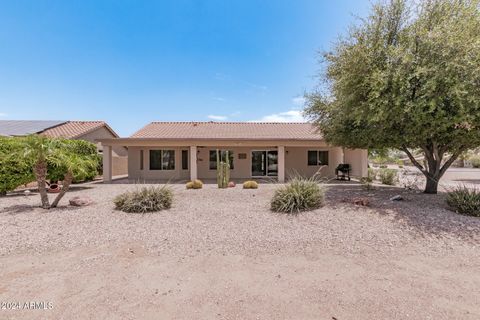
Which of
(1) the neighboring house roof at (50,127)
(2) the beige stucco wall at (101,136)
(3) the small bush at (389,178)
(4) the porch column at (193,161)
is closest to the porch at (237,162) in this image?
(4) the porch column at (193,161)

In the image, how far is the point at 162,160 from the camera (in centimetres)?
1855

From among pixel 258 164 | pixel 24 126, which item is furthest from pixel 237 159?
pixel 24 126

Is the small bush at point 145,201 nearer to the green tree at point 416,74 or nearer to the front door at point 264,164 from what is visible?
the green tree at point 416,74

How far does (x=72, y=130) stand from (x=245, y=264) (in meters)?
23.0

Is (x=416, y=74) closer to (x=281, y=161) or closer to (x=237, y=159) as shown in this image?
(x=281, y=161)

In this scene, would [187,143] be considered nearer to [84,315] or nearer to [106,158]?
[106,158]

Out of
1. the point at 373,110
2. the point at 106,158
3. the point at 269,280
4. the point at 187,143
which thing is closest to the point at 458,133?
the point at 373,110

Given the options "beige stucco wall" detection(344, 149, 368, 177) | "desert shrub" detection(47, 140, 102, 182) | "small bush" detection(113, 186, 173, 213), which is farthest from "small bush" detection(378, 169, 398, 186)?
"desert shrub" detection(47, 140, 102, 182)

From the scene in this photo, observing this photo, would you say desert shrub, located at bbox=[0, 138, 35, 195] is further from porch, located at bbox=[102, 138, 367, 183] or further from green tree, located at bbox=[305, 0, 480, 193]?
green tree, located at bbox=[305, 0, 480, 193]

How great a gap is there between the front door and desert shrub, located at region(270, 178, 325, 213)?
426 inches

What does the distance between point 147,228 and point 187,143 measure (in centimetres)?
987

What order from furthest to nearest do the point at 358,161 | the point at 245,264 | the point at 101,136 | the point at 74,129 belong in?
the point at 101,136 < the point at 74,129 < the point at 358,161 < the point at 245,264

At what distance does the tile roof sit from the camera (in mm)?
18969

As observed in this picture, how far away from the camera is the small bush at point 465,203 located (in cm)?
684
